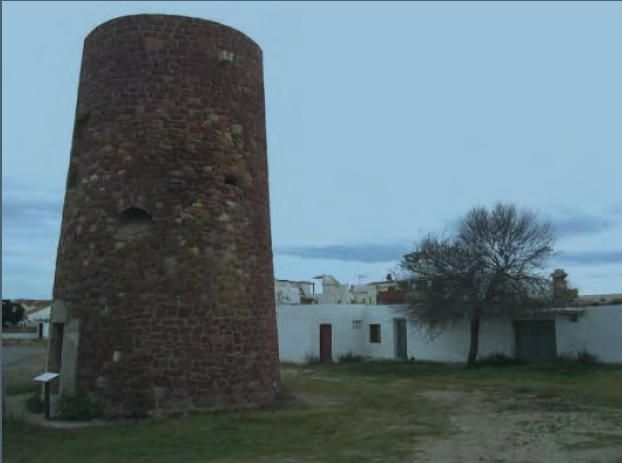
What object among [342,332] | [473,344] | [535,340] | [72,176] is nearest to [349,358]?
[342,332]

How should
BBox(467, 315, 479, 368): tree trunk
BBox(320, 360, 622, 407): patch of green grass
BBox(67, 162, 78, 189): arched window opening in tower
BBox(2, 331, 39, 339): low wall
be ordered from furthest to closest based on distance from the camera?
BBox(2, 331, 39, 339): low wall
BBox(467, 315, 479, 368): tree trunk
BBox(320, 360, 622, 407): patch of green grass
BBox(67, 162, 78, 189): arched window opening in tower

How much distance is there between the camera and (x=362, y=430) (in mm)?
11312

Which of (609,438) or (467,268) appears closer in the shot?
(609,438)

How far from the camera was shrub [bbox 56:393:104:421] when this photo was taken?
12398 mm

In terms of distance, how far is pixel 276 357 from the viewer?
14.9 meters

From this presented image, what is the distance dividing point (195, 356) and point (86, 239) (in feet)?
10.4

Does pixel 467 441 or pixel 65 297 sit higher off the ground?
pixel 65 297

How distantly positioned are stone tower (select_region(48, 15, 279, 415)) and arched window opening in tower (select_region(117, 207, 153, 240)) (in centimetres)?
3

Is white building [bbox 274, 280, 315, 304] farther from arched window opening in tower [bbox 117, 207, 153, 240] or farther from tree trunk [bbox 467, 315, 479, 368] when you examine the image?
arched window opening in tower [bbox 117, 207, 153, 240]

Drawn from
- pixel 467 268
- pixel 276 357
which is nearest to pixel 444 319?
pixel 467 268

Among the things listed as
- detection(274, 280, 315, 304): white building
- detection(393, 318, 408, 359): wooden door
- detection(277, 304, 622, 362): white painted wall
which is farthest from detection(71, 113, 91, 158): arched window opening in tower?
detection(274, 280, 315, 304): white building

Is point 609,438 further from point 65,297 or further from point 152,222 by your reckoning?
point 65,297

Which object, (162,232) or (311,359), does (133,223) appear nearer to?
(162,232)

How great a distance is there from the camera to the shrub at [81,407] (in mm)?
12398
